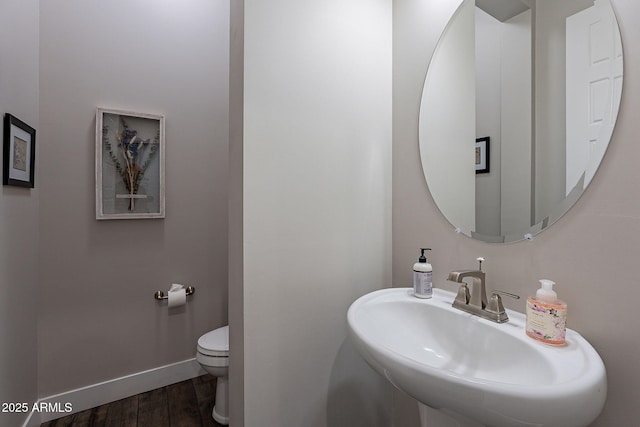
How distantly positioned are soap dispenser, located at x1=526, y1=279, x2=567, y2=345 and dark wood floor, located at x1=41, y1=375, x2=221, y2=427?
5.46 feet

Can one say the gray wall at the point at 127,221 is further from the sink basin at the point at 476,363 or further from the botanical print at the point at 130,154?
the sink basin at the point at 476,363

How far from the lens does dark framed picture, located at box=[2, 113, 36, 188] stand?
129 cm

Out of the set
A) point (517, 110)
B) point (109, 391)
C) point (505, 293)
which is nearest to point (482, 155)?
point (517, 110)

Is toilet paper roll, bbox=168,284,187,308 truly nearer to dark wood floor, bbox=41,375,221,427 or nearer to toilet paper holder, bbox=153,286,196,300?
toilet paper holder, bbox=153,286,196,300

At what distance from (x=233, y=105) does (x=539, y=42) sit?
3.40 feet

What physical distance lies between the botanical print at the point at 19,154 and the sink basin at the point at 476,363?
5.29 feet

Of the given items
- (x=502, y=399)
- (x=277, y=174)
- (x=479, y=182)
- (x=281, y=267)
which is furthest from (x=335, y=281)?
(x=502, y=399)

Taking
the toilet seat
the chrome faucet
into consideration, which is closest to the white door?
the chrome faucet

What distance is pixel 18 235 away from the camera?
142cm

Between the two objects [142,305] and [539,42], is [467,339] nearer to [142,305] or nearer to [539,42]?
[539,42]

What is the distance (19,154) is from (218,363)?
138 cm

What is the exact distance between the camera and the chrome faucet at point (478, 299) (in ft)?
3.02

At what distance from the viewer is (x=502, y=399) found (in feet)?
1.83

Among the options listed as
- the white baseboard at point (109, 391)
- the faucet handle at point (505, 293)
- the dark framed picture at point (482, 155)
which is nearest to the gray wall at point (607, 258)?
the faucet handle at point (505, 293)
